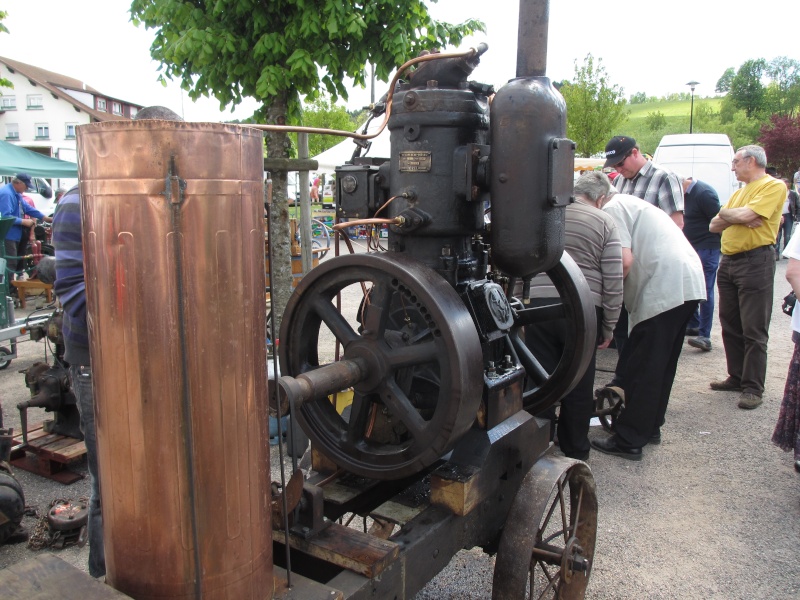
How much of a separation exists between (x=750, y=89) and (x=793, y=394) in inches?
2398

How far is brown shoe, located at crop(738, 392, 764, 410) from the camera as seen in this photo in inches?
197

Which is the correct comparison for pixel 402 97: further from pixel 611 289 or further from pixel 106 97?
pixel 106 97

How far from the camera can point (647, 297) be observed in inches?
161

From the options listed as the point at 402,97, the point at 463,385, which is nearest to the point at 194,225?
the point at 463,385

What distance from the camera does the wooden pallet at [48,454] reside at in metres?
3.66

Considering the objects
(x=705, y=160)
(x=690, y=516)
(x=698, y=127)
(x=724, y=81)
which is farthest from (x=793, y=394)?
(x=724, y=81)

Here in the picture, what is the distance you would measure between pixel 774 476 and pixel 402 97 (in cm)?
334

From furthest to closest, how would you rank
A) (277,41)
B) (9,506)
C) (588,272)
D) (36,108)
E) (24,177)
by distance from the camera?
1. (36,108)
2. (24,177)
3. (277,41)
4. (588,272)
5. (9,506)

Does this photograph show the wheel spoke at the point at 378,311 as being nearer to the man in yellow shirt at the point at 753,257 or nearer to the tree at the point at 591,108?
the man in yellow shirt at the point at 753,257

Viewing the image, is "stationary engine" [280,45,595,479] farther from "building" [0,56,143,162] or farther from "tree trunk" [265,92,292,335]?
"building" [0,56,143,162]

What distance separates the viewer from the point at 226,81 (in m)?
4.87

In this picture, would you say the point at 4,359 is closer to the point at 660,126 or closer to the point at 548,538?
the point at 548,538

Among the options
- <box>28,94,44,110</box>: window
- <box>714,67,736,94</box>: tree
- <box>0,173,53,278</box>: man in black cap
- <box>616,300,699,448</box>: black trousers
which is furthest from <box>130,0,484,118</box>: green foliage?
<box>714,67,736,94</box>: tree

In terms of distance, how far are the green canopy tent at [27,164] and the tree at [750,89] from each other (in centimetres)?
5058
